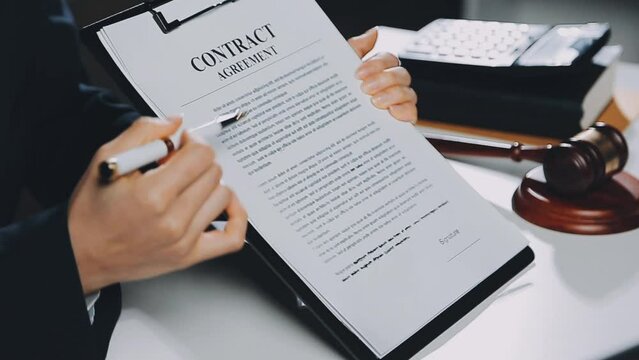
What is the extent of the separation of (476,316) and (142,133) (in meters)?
0.36

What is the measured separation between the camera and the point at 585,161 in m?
0.81

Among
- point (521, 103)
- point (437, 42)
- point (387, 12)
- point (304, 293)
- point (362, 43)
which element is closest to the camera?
point (304, 293)

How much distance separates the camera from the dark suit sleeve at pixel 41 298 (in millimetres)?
594

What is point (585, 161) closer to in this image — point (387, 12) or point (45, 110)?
point (45, 110)

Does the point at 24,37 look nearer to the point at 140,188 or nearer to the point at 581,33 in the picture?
the point at 140,188

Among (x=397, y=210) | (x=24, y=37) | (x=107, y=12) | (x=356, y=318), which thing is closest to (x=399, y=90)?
(x=397, y=210)

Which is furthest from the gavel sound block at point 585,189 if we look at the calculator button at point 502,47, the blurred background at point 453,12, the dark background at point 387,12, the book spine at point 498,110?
the dark background at point 387,12

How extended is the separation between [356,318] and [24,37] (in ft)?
2.23

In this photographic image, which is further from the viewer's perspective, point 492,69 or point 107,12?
point 107,12

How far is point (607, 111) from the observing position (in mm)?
1056

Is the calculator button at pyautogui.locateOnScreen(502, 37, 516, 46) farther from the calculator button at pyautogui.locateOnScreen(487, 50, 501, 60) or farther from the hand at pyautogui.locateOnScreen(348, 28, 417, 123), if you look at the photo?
the hand at pyautogui.locateOnScreen(348, 28, 417, 123)

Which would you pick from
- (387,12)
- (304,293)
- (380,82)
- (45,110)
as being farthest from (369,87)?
(387,12)

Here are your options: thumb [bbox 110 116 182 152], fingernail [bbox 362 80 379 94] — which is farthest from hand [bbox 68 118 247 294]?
fingernail [bbox 362 80 379 94]

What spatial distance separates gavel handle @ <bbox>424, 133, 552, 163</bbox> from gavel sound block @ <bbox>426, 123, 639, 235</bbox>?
3cm
